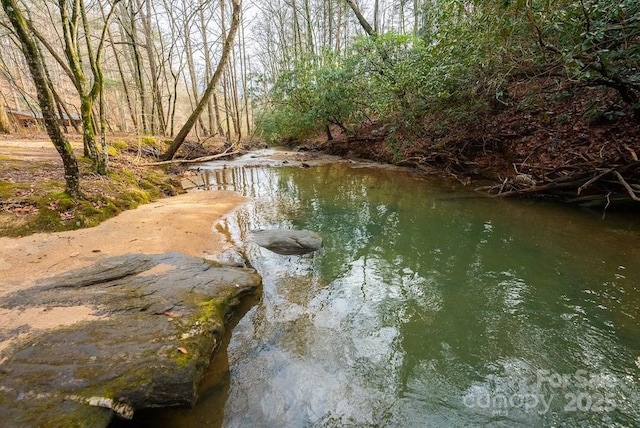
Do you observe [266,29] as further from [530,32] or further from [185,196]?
[530,32]

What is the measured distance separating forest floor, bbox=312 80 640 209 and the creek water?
1017 mm

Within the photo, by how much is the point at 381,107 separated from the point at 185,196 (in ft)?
28.1

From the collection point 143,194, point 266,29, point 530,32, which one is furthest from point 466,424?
point 266,29

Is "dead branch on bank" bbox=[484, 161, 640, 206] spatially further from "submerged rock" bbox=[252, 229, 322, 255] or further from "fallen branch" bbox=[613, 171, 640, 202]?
"submerged rock" bbox=[252, 229, 322, 255]

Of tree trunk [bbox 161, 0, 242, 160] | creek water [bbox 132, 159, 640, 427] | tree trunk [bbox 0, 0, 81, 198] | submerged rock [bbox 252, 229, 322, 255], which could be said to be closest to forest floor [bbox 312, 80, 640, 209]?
creek water [bbox 132, 159, 640, 427]

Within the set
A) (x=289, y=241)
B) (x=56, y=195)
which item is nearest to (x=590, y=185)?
(x=289, y=241)

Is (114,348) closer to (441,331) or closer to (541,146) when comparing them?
(441,331)

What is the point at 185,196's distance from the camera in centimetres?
908

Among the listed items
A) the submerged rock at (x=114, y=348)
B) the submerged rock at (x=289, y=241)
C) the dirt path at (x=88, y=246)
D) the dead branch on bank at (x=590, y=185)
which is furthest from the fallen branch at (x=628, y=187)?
the dirt path at (x=88, y=246)

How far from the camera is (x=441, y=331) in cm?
341

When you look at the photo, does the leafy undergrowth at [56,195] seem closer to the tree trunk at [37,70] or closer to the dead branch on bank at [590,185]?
the tree trunk at [37,70]

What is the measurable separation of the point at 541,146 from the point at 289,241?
7380 millimetres

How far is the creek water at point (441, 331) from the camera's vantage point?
252 cm

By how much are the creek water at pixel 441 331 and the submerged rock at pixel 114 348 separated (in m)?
0.32
